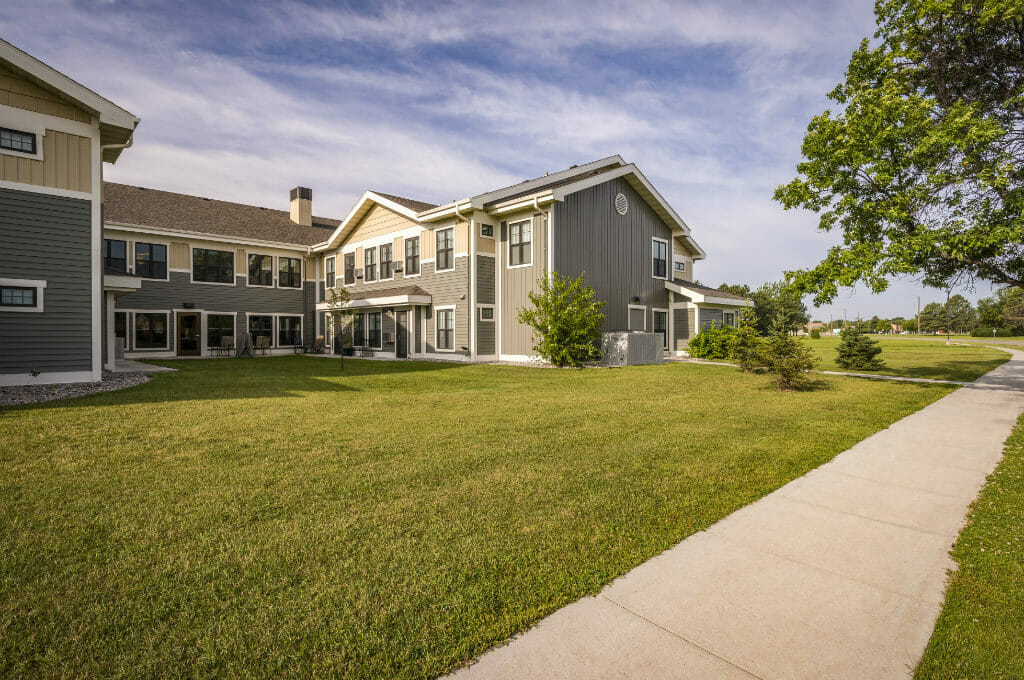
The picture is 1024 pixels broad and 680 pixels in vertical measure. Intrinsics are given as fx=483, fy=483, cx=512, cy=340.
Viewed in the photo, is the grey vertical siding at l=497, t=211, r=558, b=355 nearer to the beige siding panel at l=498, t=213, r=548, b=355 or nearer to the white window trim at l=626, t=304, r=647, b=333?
the beige siding panel at l=498, t=213, r=548, b=355

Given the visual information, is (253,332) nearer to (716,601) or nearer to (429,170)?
(429,170)

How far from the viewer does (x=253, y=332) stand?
84.9 ft

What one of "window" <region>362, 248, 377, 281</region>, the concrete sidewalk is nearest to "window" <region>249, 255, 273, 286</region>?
"window" <region>362, 248, 377, 281</region>

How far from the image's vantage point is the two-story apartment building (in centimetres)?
1062

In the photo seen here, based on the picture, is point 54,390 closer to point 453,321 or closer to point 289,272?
point 453,321

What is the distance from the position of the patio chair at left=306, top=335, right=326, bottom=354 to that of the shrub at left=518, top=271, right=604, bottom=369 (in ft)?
48.3

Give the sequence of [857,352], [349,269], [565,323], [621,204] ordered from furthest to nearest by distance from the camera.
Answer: [349,269], [621,204], [857,352], [565,323]

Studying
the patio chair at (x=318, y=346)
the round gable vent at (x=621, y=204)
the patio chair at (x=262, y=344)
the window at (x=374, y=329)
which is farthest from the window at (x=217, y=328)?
the round gable vent at (x=621, y=204)

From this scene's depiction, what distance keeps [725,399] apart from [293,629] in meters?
9.30

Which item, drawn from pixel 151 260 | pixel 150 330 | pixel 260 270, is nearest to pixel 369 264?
pixel 260 270

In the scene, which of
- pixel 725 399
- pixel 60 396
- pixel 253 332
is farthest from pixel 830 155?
pixel 253 332

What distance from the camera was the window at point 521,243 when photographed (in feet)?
61.3

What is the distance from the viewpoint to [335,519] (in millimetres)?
3752

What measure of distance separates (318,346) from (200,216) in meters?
8.86
